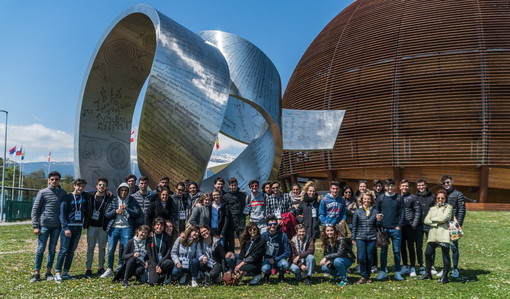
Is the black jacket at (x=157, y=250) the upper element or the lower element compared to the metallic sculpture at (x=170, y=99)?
lower

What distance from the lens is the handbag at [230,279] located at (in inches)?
249

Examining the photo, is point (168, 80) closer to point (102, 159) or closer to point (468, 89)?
point (102, 159)

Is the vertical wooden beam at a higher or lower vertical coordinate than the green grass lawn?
higher

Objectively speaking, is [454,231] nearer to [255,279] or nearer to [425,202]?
[425,202]

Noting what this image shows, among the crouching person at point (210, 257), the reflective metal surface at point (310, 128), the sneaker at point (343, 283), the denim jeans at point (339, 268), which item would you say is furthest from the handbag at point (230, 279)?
the reflective metal surface at point (310, 128)

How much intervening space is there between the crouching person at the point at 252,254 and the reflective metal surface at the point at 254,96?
12.9ft

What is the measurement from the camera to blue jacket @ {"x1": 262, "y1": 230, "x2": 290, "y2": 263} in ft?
22.2

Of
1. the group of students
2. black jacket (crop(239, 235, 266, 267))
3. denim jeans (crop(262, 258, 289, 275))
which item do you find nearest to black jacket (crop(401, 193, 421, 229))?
the group of students

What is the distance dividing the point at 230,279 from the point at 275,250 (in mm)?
807

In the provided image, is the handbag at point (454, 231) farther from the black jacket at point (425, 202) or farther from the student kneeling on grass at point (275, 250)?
the student kneeling on grass at point (275, 250)

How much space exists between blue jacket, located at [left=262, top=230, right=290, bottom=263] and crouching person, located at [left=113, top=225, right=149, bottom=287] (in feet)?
5.49

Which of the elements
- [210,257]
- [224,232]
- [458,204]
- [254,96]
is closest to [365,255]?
[458,204]

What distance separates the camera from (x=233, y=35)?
37.3ft

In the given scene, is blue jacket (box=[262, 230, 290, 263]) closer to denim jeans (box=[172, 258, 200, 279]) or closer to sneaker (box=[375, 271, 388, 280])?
denim jeans (box=[172, 258, 200, 279])
